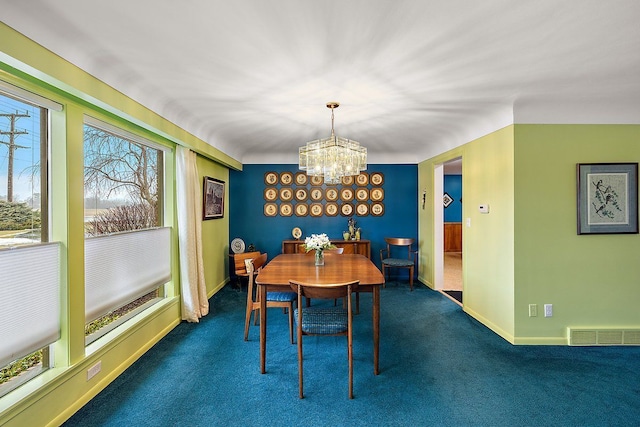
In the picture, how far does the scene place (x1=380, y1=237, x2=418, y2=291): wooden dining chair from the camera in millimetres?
5215

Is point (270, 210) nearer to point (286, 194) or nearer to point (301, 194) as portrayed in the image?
point (286, 194)

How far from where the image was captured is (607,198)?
Result: 3.13 m

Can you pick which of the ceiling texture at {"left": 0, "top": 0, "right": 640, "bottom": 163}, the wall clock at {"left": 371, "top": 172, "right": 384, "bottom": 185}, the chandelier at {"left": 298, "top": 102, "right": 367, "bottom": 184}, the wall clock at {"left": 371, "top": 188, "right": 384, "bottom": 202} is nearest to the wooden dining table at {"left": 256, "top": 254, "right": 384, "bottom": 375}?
the chandelier at {"left": 298, "top": 102, "right": 367, "bottom": 184}

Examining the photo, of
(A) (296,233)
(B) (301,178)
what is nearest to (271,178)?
(B) (301,178)

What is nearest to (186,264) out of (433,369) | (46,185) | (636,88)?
(46,185)

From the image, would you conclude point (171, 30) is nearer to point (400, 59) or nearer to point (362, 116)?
point (400, 59)

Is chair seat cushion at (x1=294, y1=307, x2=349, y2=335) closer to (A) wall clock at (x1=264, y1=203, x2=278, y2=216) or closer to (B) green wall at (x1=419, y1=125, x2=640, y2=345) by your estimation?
(B) green wall at (x1=419, y1=125, x2=640, y2=345)

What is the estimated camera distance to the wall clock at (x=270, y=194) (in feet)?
19.4

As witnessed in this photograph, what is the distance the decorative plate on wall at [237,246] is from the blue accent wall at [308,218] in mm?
215

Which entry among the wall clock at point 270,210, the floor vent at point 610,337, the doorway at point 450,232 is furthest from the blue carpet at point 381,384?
the wall clock at point 270,210

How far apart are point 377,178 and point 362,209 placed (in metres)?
0.65

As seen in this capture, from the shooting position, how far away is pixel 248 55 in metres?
2.09

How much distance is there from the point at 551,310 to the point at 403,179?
3.33 m

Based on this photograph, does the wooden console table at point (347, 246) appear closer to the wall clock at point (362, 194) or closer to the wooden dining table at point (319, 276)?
the wall clock at point (362, 194)
